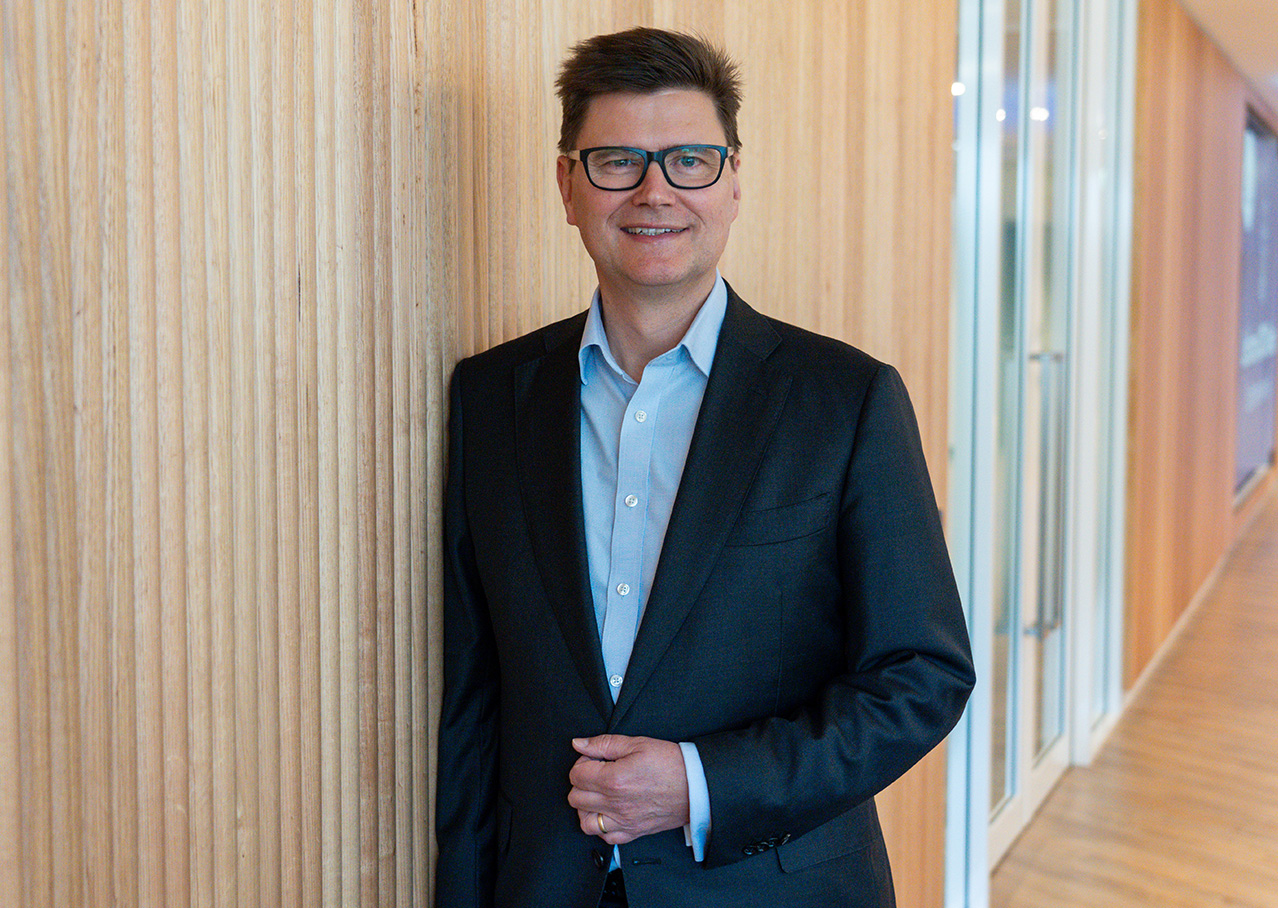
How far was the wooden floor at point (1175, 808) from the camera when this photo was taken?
3.48 metres

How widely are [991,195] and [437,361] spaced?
7.18ft

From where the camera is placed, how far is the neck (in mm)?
1423

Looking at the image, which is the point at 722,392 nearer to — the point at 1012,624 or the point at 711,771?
the point at 711,771

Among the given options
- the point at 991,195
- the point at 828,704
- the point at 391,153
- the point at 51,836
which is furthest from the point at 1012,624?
the point at 51,836

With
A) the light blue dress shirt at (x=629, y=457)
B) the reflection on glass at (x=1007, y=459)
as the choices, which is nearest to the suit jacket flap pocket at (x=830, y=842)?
the light blue dress shirt at (x=629, y=457)

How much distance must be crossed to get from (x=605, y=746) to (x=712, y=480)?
329 mm

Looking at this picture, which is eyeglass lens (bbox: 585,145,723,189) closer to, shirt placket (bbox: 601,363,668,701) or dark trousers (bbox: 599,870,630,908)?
shirt placket (bbox: 601,363,668,701)

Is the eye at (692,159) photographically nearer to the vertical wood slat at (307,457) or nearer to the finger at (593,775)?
the vertical wood slat at (307,457)

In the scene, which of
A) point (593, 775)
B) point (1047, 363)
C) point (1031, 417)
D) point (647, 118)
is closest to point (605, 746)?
point (593, 775)

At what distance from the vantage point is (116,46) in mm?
1059

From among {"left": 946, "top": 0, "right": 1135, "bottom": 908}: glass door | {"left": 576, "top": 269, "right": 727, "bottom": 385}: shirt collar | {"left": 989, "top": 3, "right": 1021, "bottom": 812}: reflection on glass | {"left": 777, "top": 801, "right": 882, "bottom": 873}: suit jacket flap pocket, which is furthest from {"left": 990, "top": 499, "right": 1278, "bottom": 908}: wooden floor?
{"left": 576, "top": 269, "right": 727, "bottom": 385}: shirt collar

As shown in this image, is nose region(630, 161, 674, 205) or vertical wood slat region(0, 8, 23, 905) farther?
nose region(630, 161, 674, 205)

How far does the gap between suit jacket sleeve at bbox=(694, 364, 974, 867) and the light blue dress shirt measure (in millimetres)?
100

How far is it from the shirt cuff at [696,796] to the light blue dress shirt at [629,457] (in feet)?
0.06
